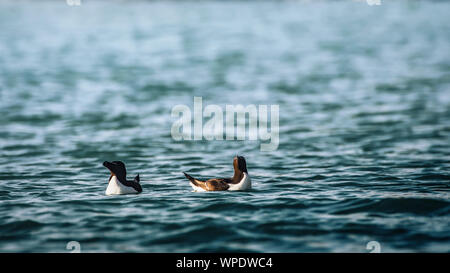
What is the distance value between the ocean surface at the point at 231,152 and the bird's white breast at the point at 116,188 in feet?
0.62

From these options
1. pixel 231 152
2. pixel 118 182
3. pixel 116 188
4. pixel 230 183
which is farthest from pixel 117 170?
pixel 231 152

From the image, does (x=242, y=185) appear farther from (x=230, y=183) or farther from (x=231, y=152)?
(x=231, y=152)

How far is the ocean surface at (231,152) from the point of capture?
46.1 feet

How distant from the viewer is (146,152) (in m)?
23.5

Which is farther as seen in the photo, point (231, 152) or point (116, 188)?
point (231, 152)

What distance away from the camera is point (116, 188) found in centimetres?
1658

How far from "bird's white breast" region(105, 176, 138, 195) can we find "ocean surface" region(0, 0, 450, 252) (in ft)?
0.62

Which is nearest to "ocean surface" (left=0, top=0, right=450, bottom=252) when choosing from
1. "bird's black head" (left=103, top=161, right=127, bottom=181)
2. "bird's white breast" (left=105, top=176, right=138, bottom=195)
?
"bird's white breast" (left=105, top=176, right=138, bottom=195)

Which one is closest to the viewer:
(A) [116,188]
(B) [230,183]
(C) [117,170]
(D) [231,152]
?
(C) [117,170]

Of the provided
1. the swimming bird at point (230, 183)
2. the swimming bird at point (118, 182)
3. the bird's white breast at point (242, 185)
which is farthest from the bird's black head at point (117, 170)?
the bird's white breast at point (242, 185)

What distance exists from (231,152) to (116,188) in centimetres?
758

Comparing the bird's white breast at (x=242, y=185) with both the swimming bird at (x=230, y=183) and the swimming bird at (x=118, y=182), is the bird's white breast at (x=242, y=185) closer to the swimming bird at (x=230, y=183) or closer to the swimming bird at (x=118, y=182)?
the swimming bird at (x=230, y=183)

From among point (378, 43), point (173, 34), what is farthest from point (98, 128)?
point (173, 34)

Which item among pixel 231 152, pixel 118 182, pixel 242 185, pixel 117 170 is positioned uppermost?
pixel 117 170
